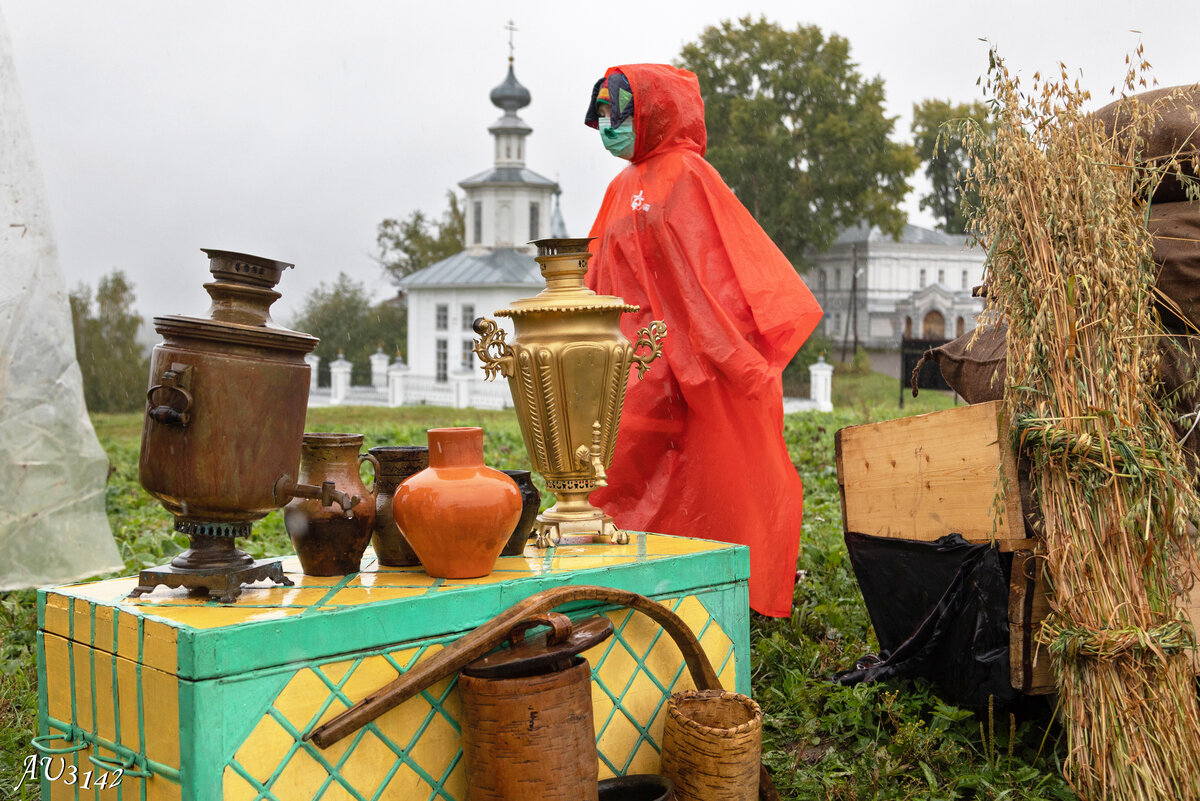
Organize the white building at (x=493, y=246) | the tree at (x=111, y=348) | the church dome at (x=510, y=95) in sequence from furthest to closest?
the white building at (x=493, y=246), the church dome at (x=510, y=95), the tree at (x=111, y=348)

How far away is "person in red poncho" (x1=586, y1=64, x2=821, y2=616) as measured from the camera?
3686 millimetres

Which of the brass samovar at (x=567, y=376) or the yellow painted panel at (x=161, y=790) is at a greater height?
the brass samovar at (x=567, y=376)

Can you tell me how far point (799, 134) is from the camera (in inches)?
1133

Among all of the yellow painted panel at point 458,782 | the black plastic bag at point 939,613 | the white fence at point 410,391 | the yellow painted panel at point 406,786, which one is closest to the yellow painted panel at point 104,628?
the yellow painted panel at point 406,786

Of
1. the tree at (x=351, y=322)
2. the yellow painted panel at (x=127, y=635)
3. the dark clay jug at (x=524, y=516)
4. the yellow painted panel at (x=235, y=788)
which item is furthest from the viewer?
the tree at (x=351, y=322)

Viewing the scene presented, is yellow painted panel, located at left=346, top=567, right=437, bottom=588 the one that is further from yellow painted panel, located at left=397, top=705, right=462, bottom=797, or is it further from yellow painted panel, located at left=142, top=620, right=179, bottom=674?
yellow painted panel, located at left=142, top=620, right=179, bottom=674

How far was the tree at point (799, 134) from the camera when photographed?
28109 millimetres

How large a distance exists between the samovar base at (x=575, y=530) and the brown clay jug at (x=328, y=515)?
0.60m

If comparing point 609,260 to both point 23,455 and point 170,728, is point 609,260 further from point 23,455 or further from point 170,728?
point 23,455

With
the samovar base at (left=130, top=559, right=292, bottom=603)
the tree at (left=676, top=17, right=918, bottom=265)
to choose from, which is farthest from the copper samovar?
the tree at (left=676, top=17, right=918, bottom=265)

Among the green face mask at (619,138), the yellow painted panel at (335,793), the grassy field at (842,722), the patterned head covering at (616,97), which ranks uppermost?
the patterned head covering at (616,97)

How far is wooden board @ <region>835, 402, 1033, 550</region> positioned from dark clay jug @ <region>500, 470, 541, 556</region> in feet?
3.92

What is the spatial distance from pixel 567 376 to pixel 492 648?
3.08 ft

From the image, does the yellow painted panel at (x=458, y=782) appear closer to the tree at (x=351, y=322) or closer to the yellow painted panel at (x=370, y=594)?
the yellow painted panel at (x=370, y=594)
